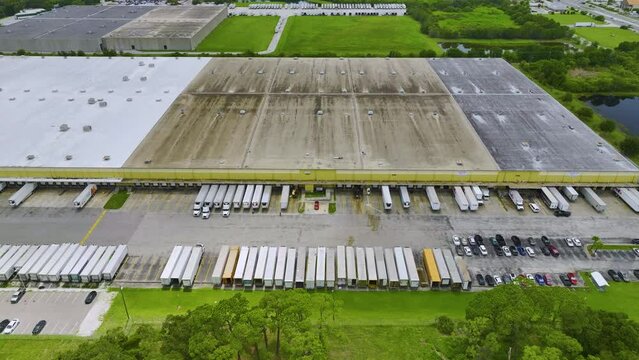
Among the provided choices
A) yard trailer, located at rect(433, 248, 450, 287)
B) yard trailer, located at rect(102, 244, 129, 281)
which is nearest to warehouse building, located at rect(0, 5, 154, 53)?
yard trailer, located at rect(102, 244, 129, 281)

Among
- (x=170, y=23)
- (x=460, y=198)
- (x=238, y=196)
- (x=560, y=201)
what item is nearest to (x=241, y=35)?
(x=170, y=23)

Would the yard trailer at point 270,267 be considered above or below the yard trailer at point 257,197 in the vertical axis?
below

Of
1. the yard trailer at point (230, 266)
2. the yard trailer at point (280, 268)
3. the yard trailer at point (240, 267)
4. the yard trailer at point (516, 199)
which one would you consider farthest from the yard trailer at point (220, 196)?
the yard trailer at point (516, 199)

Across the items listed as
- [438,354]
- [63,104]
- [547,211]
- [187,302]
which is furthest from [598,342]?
[63,104]

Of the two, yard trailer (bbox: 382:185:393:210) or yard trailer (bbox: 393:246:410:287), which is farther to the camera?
yard trailer (bbox: 382:185:393:210)

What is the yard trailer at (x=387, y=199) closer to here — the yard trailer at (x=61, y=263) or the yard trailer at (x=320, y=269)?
the yard trailer at (x=320, y=269)

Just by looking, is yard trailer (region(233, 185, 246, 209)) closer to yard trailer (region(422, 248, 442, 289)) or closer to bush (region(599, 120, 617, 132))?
yard trailer (region(422, 248, 442, 289))
